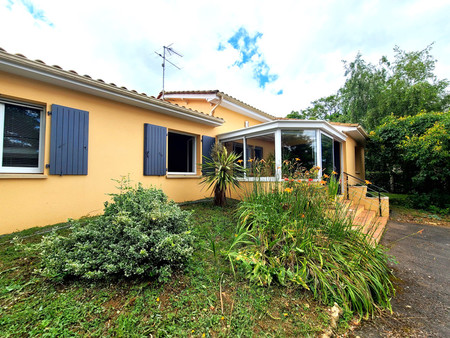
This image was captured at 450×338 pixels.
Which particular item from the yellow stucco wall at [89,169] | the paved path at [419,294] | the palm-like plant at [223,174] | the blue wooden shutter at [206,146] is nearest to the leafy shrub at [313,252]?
the paved path at [419,294]

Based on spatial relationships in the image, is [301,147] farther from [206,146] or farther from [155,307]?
[155,307]

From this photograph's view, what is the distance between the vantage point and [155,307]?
183cm

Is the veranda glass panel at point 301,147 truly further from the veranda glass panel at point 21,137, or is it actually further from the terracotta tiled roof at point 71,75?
the veranda glass panel at point 21,137

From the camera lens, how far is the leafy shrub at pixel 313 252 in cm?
225

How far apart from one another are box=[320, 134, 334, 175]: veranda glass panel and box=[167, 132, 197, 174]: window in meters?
4.54

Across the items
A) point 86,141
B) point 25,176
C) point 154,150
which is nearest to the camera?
point 25,176

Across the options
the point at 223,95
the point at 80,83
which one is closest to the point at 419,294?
the point at 80,83

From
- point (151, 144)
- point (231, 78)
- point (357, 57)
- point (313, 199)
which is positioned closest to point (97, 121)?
point (151, 144)

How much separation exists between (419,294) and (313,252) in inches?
61.3

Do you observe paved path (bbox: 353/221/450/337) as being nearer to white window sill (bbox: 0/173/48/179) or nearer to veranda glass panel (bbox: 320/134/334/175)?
veranda glass panel (bbox: 320/134/334/175)

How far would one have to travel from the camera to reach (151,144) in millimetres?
5305

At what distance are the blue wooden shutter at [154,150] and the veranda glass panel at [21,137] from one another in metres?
2.20

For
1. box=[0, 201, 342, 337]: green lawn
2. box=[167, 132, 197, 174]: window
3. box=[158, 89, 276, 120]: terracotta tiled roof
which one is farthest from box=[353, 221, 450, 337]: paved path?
box=[158, 89, 276, 120]: terracotta tiled roof

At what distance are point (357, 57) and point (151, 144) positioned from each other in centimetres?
1696
